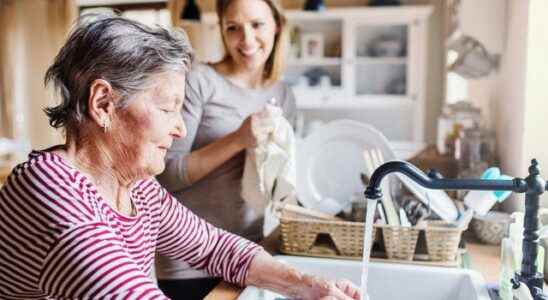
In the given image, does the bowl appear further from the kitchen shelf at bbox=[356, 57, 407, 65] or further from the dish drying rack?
the kitchen shelf at bbox=[356, 57, 407, 65]

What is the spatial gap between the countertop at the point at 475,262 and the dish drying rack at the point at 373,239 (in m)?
0.05

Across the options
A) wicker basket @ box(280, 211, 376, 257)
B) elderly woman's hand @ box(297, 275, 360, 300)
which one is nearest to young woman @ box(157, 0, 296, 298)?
wicker basket @ box(280, 211, 376, 257)

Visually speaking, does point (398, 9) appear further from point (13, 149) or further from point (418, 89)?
point (13, 149)

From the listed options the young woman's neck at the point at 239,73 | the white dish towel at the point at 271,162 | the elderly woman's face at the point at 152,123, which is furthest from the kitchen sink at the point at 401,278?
the young woman's neck at the point at 239,73

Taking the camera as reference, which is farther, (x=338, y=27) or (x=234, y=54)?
(x=338, y=27)

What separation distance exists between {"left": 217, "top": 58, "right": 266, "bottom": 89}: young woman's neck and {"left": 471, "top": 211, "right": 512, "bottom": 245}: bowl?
68 centimetres

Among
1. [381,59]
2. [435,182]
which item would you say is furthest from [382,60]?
[435,182]

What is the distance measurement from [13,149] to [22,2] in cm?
145

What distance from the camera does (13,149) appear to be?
481 cm

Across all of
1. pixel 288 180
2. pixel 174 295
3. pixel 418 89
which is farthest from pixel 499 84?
pixel 418 89

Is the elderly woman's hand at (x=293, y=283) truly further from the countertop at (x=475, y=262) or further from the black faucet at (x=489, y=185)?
the black faucet at (x=489, y=185)

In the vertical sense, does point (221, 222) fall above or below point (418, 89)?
below

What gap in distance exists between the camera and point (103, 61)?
83cm

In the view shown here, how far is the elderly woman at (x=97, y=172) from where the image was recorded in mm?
742
